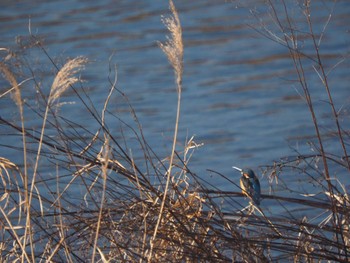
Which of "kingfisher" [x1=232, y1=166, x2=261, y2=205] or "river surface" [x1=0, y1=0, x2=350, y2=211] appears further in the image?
"river surface" [x1=0, y1=0, x2=350, y2=211]

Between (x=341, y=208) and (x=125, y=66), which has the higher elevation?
(x=341, y=208)

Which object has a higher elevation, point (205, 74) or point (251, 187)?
point (251, 187)

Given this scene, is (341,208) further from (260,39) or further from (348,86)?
(260,39)

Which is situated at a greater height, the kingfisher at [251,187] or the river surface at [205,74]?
the kingfisher at [251,187]

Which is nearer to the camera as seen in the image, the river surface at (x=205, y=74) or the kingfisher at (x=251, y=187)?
the kingfisher at (x=251, y=187)

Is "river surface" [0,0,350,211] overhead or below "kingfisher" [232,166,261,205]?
below

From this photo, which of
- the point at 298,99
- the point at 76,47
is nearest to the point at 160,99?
the point at 298,99

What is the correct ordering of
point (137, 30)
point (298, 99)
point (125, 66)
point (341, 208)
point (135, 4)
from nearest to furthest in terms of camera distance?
point (341, 208)
point (298, 99)
point (125, 66)
point (137, 30)
point (135, 4)

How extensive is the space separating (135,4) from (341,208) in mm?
9382

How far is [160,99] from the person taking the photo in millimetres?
9344

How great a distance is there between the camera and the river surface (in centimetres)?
798

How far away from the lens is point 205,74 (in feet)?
33.1

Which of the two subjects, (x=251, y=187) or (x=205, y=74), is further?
(x=205, y=74)

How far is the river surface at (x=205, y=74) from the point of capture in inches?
314
